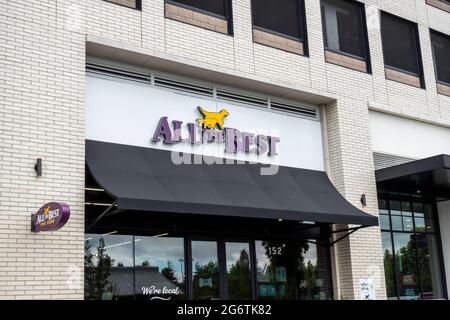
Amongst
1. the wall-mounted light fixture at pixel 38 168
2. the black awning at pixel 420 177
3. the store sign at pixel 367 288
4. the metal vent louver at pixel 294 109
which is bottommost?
the store sign at pixel 367 288

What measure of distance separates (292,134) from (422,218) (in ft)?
17.8

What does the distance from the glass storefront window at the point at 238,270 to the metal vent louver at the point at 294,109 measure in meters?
3.25

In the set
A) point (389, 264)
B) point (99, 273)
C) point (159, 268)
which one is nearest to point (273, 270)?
point (159, 268)

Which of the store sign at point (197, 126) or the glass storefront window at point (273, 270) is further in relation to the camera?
the glass storefront window at point (273, 270)

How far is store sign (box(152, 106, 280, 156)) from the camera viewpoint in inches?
431

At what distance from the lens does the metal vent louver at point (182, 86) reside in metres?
11.3

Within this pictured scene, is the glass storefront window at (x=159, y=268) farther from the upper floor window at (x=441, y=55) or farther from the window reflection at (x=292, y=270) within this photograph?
the upper floor window at (x=441, y=55)

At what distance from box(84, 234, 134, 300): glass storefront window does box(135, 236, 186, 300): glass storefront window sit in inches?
7.4

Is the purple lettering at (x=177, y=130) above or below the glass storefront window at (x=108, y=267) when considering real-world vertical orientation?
above

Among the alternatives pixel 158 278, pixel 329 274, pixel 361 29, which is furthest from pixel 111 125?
pixel 361 29

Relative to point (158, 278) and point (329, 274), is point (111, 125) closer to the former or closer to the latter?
point (158, 278)

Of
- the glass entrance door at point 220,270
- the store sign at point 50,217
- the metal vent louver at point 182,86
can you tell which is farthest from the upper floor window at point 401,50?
the store sign at point 50,217

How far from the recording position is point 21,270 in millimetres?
8430

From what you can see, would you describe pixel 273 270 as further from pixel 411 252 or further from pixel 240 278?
pixel 411 252
